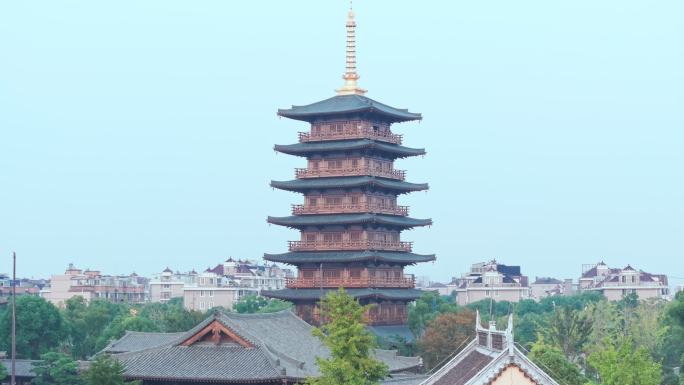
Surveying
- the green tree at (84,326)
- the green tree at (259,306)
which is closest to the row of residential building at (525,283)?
the green tree at (259,306)

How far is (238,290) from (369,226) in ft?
332

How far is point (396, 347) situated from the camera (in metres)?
69.7

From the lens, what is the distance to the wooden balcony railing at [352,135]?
7638 cm

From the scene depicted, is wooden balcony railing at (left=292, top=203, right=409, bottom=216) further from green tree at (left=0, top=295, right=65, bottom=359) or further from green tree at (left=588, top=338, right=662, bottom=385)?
green tree at (left=588, top=338, right=662, bottom=385)

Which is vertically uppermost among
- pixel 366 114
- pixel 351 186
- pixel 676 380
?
pixel 366 114

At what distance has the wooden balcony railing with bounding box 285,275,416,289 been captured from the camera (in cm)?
7406

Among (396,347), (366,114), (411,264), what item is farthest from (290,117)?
(396,347)

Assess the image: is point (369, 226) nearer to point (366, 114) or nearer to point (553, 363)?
point (366, 114)

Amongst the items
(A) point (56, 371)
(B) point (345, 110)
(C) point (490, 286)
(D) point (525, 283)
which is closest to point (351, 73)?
(B) point (345, 110)

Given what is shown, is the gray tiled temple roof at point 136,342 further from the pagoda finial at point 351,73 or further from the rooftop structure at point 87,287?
the rooftop structure at point 87,287

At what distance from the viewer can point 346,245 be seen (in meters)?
75.4

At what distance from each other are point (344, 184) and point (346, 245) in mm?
3945

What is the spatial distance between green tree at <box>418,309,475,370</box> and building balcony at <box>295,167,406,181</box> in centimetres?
1191

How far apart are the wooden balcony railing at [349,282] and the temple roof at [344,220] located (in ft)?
11.7
